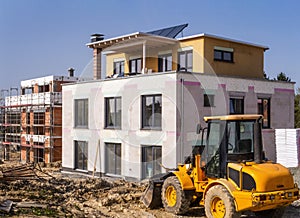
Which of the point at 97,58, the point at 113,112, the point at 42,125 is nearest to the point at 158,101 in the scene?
the point at 113,112

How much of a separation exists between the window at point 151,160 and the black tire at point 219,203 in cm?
905

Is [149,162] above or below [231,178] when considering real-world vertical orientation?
below

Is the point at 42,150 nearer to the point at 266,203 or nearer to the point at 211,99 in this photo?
the point at 211,99

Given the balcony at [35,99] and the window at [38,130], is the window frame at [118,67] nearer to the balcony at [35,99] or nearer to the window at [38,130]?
the balcony at [35,99]

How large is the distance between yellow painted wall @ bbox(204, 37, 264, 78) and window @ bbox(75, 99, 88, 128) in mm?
7544

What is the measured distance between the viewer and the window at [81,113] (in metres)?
24.9

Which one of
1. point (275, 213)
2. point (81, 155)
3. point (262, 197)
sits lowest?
point (275, 213)

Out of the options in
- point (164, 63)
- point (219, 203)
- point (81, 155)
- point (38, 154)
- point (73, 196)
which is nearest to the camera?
point (219, 203)

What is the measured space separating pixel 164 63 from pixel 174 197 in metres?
14.4

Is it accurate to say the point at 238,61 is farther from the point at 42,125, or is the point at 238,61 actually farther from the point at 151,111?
the point at 42,125

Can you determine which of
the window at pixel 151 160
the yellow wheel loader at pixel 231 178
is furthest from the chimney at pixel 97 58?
the yellow wheel loader at pixel 231 178

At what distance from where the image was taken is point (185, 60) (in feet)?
80.5

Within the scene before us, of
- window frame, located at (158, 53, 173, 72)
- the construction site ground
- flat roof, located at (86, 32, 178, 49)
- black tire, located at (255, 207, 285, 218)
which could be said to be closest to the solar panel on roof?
flat roof, located at (86, 32, 178, 49)

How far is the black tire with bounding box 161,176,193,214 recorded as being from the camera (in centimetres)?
1201
